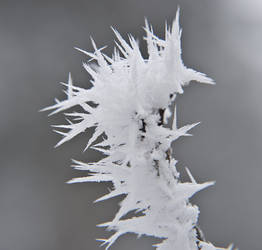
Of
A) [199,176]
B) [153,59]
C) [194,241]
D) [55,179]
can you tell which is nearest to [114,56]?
[153,59]

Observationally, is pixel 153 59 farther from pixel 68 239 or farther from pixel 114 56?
pixel 68 239

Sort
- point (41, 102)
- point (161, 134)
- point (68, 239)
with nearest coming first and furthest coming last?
1. point (161, 134)
2. point (68, 239)
3. point (41, 102)

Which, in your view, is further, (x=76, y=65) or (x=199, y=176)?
(x=76, y=65)

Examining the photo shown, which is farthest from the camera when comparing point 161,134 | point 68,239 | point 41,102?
point 41,102

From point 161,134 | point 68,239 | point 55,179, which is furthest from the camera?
point 55,179

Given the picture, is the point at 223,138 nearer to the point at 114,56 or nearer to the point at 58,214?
the point at 58,214

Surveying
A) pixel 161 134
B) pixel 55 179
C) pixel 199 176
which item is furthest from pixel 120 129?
pixel 55 179

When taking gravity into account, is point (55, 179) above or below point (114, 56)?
above

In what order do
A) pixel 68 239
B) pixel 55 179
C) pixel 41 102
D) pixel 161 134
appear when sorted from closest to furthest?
pixel 161 134 → pixel 68 239 → pixel 55 179 → pixel 41 102

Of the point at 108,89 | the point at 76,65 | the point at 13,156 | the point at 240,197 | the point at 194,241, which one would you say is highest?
the point at 76,65
